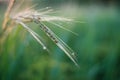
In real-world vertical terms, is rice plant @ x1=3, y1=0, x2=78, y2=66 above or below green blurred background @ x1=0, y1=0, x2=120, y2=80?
above

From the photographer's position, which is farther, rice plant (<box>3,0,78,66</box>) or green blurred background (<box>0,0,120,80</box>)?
green blurred background (<box>0,0,120,80</box>)

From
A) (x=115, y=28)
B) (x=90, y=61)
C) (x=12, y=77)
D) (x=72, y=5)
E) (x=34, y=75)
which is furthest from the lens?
(x=72, y=5)

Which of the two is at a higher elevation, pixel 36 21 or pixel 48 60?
pixel 36 21

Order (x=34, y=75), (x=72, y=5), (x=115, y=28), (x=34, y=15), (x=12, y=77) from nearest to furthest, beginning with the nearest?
(x=34, y=15), (x=12, y=77), (x=34, y=75), (x=115, y=28), (x=72, y=5)

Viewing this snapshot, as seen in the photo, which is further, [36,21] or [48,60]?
[48,60]

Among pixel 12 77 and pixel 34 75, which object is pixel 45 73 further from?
pixel 12 77

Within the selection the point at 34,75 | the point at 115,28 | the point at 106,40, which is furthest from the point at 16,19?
the point at 115,28

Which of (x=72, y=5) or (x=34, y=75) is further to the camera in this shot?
(x=72, y=5)

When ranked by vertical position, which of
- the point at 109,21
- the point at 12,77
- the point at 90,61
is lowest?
the point at 109,21

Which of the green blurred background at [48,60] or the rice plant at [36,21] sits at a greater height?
the rice plant at [36,21]

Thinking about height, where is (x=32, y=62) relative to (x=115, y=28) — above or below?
above

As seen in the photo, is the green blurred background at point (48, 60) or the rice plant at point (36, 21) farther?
the green blurred background at point (48, 60)
